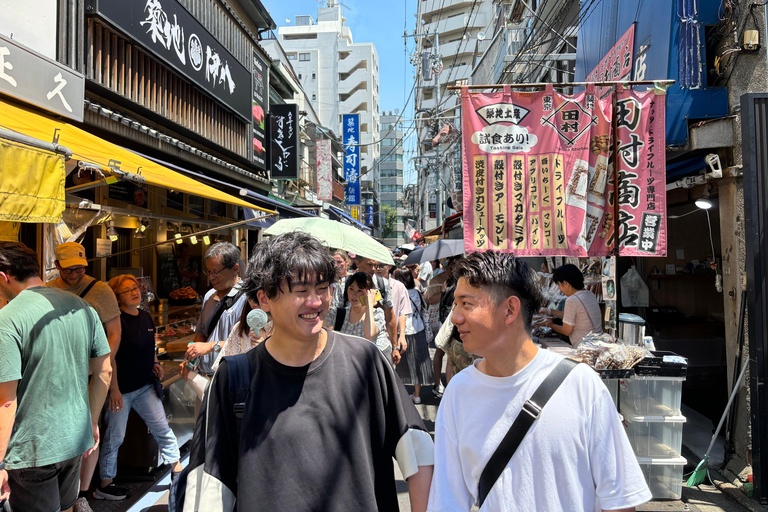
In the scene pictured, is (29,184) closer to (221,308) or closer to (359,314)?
(221,308)

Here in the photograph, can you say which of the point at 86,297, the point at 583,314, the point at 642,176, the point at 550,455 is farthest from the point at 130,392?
the point at 642,176

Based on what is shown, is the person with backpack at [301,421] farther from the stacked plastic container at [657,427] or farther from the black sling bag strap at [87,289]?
the stacked plastic container at [657,427]

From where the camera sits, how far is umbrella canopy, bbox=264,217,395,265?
4871 millimetres

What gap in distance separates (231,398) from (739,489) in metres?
4.97

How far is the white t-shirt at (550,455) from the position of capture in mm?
1711

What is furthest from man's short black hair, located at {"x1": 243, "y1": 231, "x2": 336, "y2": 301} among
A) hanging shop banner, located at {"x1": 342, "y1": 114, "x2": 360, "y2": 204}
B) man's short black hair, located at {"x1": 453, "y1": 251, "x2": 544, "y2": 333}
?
hanging shop banner, located at {"x1": 342, "y1": 114, "x2": 360, "y2": 204}

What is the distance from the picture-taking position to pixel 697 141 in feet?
16.5

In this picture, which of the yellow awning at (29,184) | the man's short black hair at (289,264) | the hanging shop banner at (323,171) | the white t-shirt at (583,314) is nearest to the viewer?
the man's short black hair at (289,264)

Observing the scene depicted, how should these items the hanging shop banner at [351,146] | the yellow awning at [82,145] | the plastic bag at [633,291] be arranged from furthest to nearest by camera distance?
the hanging shop banner at [351,146]
the plastic bag at [633,291]
the yellow awning at [82,145]

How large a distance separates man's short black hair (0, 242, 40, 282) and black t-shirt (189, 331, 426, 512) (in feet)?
7.56

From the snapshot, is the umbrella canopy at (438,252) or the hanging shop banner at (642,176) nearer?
the hanging shop banner at (642,176)

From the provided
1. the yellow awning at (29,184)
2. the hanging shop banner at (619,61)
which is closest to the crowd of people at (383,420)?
the yellow awning at (29,184)

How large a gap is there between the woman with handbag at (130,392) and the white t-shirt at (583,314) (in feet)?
14.2

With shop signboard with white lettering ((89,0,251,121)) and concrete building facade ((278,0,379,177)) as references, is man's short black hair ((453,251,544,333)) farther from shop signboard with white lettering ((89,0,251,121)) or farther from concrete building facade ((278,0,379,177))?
concrete building facade ((278,0,379,177))
